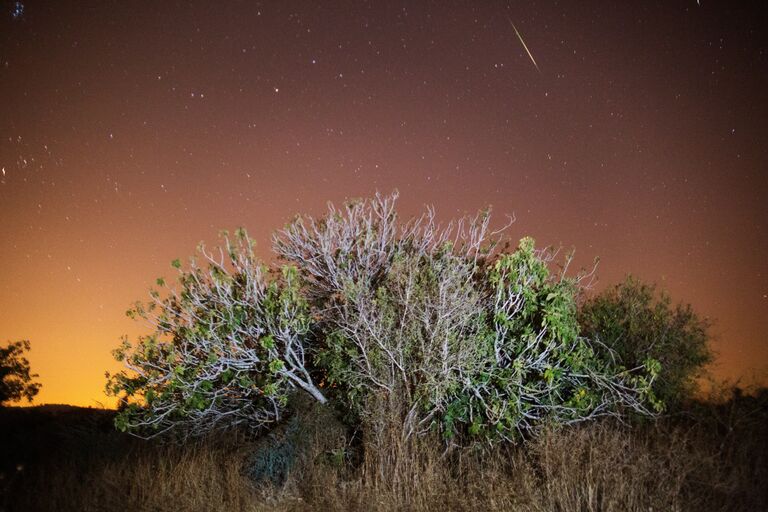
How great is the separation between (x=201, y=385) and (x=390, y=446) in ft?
12.9

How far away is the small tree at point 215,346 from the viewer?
9.09 m

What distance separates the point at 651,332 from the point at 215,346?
1029 cm

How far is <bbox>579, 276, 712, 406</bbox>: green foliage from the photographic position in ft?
39.7

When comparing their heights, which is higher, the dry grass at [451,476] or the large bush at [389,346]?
the large bush at [389,346]

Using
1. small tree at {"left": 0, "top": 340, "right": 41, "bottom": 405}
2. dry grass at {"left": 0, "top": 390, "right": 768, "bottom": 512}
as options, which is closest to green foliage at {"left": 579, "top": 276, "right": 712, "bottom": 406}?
dry grass at {"left": 0, "top": 390, "right": 768, "bottom": 512}

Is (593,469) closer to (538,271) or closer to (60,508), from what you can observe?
(538,271)

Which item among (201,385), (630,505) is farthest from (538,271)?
(201,385)

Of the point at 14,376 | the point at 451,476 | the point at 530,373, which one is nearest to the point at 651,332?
the point at 530,373

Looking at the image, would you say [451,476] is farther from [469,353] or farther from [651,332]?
[651,332]

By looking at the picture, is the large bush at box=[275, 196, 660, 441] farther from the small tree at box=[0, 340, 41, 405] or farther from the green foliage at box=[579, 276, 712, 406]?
the small tree at box=[0, 340, 41, 405]

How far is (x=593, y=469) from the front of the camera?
6281 mm

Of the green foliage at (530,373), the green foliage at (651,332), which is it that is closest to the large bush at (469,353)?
the green foliage at (530,373)

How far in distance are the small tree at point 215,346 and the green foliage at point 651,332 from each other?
23.4 feet

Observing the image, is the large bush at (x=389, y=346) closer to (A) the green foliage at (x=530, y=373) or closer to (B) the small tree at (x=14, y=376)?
(A) the green foliage at (x=530, y=373)
